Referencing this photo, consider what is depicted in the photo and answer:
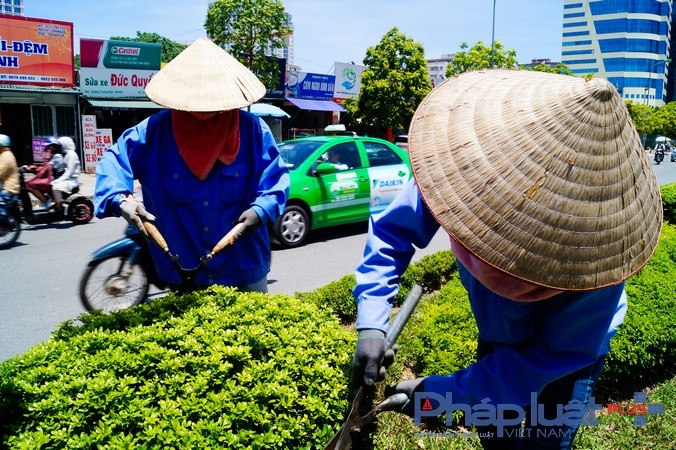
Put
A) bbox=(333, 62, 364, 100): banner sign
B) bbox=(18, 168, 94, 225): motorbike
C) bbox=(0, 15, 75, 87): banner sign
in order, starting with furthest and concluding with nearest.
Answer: bbox=(333, 62, 364, 100): banner sign → bbox=(0, 15, 75, 87): banner sign → bbox=(18, 168, 94, 225): motorbike

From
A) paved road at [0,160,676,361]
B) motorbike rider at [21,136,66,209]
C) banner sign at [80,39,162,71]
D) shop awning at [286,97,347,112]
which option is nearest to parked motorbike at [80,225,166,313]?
paved road at [0,160,676,361]

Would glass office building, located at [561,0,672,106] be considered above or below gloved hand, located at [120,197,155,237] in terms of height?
above

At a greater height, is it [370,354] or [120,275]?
[370,354]

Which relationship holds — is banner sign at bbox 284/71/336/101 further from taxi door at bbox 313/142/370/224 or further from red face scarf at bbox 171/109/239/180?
red face scarf at bbox 171/109/239/180

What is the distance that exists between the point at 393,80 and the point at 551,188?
25.8 m

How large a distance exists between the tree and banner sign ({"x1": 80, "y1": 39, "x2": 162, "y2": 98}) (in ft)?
10.8

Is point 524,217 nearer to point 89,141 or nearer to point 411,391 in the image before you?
point 411,391

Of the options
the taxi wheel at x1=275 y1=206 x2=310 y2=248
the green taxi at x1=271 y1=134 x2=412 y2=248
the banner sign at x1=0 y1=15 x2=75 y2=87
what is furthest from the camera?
the banner sign at x1=0 y1=15 x2=75 y2=87

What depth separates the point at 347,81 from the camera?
29281 mm

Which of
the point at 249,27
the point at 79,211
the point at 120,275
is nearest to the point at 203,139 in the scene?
the point at 120,275

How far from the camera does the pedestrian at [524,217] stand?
132 cm

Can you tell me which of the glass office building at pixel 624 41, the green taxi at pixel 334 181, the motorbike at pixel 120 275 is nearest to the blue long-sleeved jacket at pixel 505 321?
the motorbike at pixel 120 275

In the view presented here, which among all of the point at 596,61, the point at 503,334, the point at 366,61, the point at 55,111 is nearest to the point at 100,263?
the point at 503,334

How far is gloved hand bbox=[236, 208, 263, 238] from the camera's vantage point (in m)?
2.51
